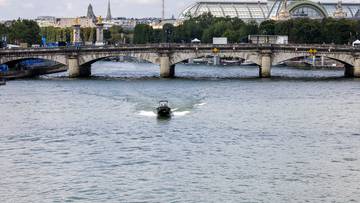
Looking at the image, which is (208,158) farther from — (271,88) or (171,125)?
(271,88)

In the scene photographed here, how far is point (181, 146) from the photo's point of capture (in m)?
56.8

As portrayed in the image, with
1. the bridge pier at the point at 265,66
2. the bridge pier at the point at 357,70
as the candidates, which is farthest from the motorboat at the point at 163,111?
the bridge pier at the point at 357,70

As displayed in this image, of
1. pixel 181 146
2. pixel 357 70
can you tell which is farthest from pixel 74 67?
pixel 181 146

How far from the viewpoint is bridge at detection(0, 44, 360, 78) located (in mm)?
115000

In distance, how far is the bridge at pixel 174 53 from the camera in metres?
115

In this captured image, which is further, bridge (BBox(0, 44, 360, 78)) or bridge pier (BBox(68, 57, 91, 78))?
bridge pier (BBox(68, 57, 91, 78))

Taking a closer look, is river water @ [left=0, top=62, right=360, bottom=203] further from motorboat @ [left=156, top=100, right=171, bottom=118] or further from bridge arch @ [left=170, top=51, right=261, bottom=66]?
bridge arch @ [left=170, top=51, right=261, bottom=66]

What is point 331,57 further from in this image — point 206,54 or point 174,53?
point 174,53

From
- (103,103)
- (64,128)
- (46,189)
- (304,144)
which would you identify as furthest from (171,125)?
(46,189)

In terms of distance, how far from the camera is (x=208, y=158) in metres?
52.9

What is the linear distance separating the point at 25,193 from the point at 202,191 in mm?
8161

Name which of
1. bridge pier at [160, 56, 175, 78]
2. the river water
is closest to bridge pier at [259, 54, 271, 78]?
bridge pier at [160, 56, 175, 78]

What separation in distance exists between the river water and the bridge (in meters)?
21.3

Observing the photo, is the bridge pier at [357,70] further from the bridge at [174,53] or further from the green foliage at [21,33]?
the green foliage at [21,33]
